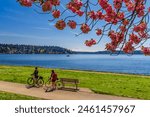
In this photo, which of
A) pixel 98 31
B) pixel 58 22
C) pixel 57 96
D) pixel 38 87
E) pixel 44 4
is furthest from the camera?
pixel 38 87

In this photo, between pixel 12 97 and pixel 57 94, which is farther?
pixel 57 94

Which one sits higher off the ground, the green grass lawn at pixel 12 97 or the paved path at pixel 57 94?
the green grass lawn at pixel 12 97

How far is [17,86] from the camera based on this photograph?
23828 millimetres

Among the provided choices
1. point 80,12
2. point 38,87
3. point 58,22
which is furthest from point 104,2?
point 38,87

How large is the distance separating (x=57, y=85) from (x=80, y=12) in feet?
54.0

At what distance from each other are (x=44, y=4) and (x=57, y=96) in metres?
12.4

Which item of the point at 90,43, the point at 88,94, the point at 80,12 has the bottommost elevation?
the point at 88,94

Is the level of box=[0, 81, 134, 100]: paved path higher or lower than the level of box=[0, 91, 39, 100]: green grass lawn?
lower

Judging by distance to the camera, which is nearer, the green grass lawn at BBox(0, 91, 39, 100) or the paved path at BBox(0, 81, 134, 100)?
the green grass lawn at BBox(0, 91, 39, 100)

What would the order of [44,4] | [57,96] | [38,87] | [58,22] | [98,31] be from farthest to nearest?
[38,87]
[57,96]
[98,31]
[58,22]
[44,4]

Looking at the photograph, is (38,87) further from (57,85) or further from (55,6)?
(55,6)

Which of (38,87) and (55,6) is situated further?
(38,87)

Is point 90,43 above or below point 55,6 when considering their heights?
below

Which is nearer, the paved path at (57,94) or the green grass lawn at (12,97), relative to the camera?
the green grass lawn at (12,97)
